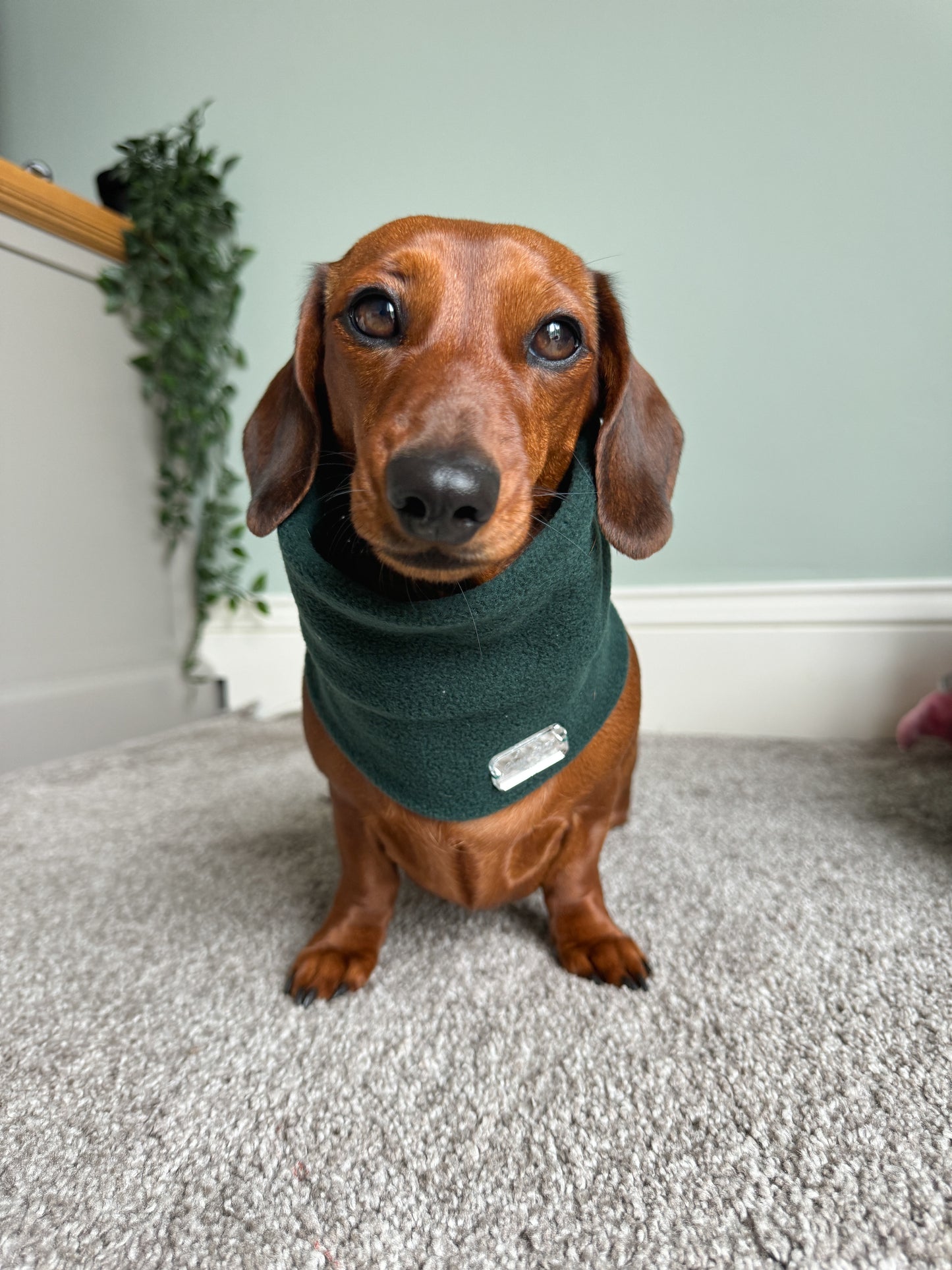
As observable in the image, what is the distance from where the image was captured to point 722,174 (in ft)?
6.03

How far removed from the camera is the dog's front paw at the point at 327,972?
0.86 meters

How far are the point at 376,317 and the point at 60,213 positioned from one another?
Result: 1.50 meters

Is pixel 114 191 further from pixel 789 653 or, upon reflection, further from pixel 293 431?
pixel 789 653

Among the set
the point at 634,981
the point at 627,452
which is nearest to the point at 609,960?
the point at 634,981

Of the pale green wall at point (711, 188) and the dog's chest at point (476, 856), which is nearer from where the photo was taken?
the dog's chest at point (476, 856)

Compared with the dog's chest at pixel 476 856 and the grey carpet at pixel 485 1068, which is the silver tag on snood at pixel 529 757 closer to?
the dog's chest at pixel 476 856

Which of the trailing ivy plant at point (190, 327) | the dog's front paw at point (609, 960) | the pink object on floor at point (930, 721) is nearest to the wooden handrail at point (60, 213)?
the trailing ivy plant at point (190, 327)

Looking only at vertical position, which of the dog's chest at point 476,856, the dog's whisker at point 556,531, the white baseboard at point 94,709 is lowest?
the white baseboard at point 94,709

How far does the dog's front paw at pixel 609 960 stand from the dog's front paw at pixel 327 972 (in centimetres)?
23

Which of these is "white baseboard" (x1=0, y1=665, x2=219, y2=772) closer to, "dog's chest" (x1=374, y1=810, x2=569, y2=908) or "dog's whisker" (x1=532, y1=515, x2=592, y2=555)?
"dog's chest" (x1=374, y1=810, x2=569, y2=908)

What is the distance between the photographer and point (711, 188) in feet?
6.07

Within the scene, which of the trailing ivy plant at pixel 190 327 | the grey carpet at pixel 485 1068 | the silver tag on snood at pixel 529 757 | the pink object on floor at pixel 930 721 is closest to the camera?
the grey carpet at pixel 485 1068

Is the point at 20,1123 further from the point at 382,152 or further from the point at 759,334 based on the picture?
the point at 382,152

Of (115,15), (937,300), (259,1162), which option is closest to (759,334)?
(937,300)
